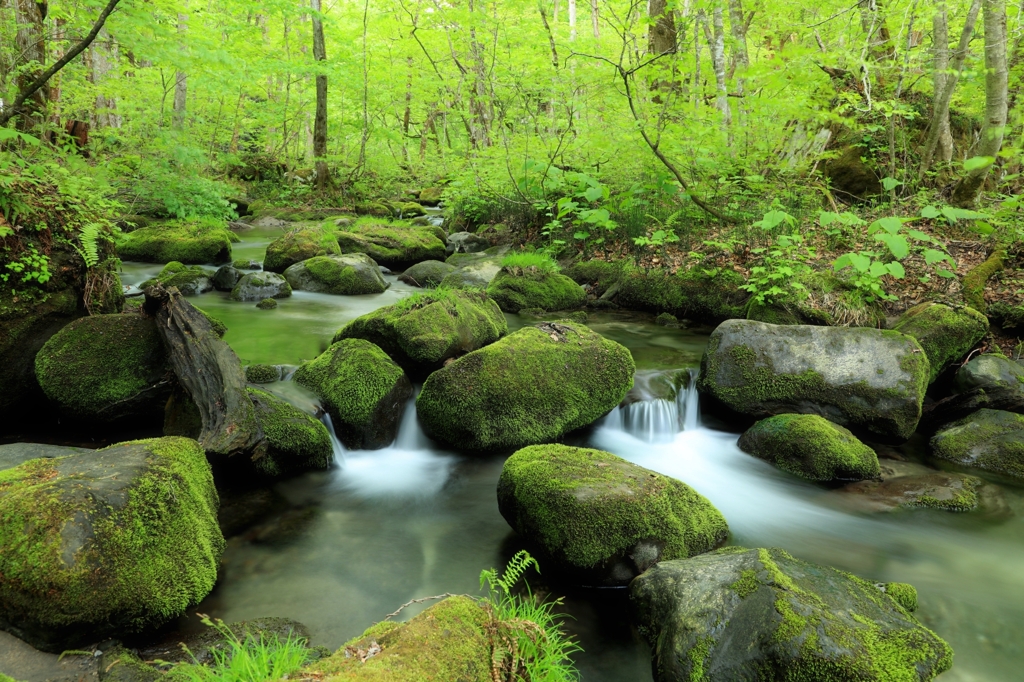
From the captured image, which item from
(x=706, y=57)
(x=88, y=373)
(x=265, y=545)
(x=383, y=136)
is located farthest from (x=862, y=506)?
(x=383, y=136)

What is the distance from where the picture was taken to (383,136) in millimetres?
19859

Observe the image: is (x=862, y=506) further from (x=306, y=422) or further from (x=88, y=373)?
(x=88, y=373)

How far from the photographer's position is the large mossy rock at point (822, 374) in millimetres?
5629

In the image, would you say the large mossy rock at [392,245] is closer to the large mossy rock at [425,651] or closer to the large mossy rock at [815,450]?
the large mossy rock at [815,450]

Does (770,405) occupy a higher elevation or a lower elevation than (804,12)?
lower

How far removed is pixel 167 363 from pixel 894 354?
23.3ft

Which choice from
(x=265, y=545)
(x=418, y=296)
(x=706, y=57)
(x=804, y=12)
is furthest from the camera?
(x=706, y=57)

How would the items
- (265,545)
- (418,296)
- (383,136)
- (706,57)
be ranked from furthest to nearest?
1. (383,136)
2. (706,57)
3. (418,296)
4. (265,545)

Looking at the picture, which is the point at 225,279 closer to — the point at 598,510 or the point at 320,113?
the point at 598,510

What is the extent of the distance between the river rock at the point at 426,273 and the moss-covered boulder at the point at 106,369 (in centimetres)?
639

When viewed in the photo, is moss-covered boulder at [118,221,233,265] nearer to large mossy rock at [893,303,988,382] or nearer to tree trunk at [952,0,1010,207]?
large mossy rock at [893,303,988,382]

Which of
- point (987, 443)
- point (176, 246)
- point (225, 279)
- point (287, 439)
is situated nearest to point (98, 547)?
point (287, 439)

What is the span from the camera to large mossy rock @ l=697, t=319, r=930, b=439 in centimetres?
563

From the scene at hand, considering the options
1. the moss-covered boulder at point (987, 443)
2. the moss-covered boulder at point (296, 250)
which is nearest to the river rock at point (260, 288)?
the moss-covered boulder at point (296, 250)
